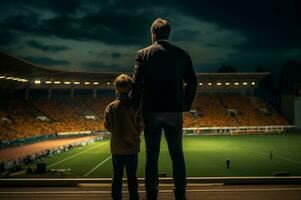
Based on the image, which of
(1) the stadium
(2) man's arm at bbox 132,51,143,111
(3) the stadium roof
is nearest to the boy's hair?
(2) man's arm at bbox 132,51,143,111

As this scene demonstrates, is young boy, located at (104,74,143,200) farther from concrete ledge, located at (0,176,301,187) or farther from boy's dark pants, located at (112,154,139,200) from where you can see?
concrete ledge, located at (0,176,301,187)

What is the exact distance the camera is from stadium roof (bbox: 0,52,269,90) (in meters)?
46.2

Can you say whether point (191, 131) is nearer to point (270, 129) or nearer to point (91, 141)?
point (270, 129)

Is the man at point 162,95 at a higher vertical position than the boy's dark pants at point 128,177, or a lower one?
higher

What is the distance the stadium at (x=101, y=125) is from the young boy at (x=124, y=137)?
560 inches

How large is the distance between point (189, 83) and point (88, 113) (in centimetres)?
6000

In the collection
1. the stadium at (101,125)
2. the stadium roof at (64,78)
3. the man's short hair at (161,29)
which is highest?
the stadium roof at (64,78)

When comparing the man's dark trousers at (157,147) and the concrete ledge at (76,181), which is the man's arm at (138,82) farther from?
the concrete ledge at (76,181)

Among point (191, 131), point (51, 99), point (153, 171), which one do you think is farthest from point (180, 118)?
point (51, 99)

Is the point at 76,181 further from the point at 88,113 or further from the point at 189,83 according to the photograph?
the point at 88,113

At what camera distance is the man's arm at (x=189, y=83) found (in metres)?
4.75

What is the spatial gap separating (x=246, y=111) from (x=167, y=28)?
67.4 meters

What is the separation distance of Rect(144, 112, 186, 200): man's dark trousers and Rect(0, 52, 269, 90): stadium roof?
34871mm

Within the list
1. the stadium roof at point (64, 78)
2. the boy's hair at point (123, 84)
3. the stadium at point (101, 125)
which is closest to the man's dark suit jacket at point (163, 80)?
the boy's hair at point (123, 84)
